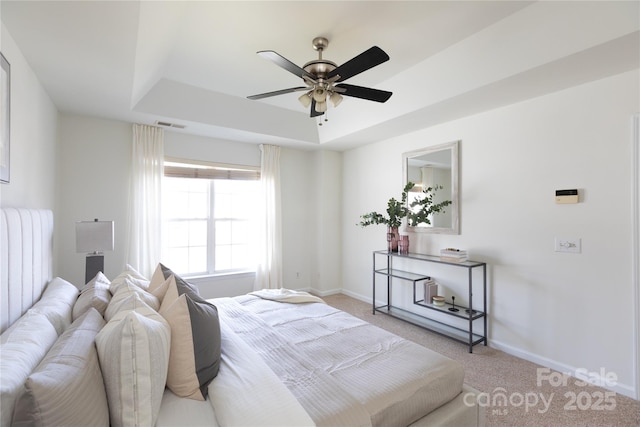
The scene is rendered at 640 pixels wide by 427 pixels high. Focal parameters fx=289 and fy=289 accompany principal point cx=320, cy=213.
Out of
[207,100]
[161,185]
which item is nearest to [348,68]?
[207,100]

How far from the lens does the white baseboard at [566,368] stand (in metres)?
2.25

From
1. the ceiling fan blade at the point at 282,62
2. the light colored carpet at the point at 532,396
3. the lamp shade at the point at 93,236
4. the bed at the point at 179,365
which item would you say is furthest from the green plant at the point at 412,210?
the lamp shade at the point at 93,236

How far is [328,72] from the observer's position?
2191mm

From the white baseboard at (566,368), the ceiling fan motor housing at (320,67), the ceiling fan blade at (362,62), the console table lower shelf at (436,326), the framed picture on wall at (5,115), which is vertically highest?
the ceiling fan motor housing at (320,67)

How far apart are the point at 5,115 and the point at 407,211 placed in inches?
147

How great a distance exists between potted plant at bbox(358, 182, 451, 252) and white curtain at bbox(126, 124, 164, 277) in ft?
9.55

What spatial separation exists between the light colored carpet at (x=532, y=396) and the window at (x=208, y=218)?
3.14 metres

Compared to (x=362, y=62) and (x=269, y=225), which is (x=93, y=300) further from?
(x=269, y=225)

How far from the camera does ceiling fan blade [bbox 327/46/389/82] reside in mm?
1856

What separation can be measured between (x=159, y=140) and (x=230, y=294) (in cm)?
243

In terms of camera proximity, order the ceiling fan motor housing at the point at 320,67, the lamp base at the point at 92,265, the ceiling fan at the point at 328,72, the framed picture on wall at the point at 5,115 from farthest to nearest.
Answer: the lamp base at the point at 92,265 → the ceiling fan motor housing at the point at 320,67 → the ceiling fan at the point at 328,72 → the framed picture on wall at the point at 5,115

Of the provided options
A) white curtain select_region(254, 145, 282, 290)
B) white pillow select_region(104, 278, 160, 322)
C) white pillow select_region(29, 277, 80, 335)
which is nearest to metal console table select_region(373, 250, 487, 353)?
white curtain select_region(254, 145, 282, 290)

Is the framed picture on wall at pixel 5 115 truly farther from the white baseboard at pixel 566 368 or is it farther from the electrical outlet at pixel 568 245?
the white baseboard at pixel 566 368

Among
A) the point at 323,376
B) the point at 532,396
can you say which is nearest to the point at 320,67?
the point at 323,376
